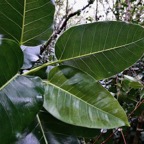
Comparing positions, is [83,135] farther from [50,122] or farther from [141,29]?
[141,29]

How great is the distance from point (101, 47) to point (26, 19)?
15 centimetres

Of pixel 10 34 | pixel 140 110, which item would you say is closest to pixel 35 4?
pixel 10 34

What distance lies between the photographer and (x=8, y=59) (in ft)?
1.38

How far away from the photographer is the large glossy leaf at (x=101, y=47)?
485mm

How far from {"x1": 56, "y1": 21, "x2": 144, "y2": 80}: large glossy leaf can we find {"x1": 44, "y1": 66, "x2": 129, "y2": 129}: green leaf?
37 millimetres

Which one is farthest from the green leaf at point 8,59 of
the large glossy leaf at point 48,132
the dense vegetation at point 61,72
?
the large glossy leaf at point 48,132

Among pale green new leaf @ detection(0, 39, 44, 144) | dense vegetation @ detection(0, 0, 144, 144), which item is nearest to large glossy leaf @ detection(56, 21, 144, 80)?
dense vegetation @ detection(0, 0, 144, 144)

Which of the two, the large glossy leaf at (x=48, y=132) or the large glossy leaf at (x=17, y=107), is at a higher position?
the large glossy leaf at (x=17, y=107)

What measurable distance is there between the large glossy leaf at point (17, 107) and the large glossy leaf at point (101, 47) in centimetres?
12

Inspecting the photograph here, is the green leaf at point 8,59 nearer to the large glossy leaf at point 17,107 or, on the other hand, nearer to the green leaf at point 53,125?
→ the large glossy leaf at point 17,107

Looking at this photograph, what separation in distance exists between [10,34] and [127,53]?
230mm

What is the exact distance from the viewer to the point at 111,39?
0.49 m

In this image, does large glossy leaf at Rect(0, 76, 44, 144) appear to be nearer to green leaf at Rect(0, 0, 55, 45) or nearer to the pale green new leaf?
the pale green new leaf

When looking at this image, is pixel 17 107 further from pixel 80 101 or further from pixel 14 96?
pixel 80 101
